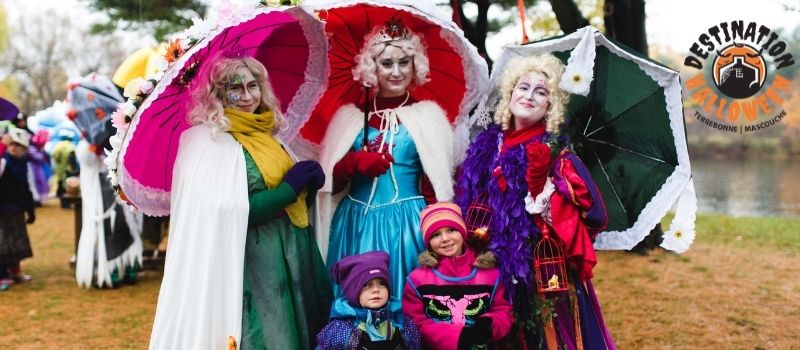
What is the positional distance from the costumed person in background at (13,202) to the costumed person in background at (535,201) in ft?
19.3

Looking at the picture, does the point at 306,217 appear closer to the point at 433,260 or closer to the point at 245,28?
the point at 433,260

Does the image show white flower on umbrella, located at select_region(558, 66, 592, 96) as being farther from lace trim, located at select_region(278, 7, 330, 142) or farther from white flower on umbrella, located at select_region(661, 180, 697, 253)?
lace trim, located at select_region(278, 7, 330, 142)

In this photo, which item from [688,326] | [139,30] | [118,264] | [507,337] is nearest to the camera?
[507,337]

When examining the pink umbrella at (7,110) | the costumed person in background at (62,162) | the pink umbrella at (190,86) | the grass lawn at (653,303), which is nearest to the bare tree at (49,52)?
the costumed person in background at (62,162)

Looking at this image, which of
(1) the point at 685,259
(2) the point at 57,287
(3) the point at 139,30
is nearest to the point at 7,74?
(3) the point at 139,30

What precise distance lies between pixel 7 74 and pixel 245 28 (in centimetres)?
3039

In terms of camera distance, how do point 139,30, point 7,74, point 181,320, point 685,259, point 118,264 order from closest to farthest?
point 181,320, point 118,264, point 685,259, point 139,30, point 7,74

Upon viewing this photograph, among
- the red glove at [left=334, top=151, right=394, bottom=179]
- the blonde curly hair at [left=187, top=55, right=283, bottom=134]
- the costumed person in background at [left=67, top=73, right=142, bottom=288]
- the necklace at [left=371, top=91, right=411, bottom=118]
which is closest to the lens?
the blonde curly hair at [left=187, top=55, right=283, bottom=134]

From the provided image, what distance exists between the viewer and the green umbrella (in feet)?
10.0

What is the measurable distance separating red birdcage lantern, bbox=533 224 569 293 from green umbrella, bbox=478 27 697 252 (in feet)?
1.80

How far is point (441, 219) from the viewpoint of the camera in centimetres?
270

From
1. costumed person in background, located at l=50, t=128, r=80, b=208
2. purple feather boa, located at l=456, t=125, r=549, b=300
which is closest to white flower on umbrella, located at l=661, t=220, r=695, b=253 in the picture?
purple feather boa, located at l=456, t=125, r=549, b=300

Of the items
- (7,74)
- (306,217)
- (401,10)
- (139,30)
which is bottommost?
(306,217)

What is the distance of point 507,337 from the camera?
9.97 feet
